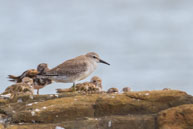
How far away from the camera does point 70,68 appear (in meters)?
18.6

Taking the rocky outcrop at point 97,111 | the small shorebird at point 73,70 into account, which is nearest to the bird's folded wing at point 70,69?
the small shorebird at point 73,70

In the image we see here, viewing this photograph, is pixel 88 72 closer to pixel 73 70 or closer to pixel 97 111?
pixel 73 70

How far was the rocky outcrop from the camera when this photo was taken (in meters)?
11.8

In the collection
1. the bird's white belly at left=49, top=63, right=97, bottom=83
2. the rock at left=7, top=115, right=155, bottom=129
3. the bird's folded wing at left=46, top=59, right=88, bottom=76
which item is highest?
the bird's folded wing at left=46, top=59, right=88, bottom=76

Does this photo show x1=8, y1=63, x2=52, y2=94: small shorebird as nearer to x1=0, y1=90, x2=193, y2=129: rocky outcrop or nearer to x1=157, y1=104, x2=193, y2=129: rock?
x1=0, y1=90, x2=193, y2=129: rocky outcrop

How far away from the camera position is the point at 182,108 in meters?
11.4

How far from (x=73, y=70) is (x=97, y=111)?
228 inches

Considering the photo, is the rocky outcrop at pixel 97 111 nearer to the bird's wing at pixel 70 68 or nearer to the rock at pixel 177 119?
the rock at pixel 177 119

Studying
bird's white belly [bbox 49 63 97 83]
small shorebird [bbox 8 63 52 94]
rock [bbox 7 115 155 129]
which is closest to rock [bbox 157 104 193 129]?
rock [bbox 7 115 155 129]

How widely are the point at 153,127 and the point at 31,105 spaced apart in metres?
4.65

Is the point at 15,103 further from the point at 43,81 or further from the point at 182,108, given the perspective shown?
the point at 43,81

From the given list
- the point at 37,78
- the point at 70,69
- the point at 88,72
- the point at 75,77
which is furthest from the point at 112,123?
the point at 37,78

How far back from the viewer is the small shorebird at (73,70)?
18.5 metres

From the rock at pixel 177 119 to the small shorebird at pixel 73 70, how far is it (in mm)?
7825
